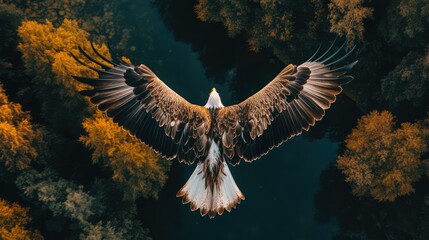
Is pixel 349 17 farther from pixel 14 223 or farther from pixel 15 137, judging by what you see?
pixel 14 223

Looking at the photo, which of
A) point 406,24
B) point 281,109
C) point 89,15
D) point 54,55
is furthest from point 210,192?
point 89,15

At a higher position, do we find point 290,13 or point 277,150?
point 290,13

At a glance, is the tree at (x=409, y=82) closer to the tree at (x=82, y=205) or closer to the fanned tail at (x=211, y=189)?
the fanned tail at (x=211, y=189)

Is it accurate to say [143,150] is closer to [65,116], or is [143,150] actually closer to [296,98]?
[65,116]

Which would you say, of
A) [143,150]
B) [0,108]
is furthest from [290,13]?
[0,108]

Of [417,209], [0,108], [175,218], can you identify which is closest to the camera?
[0,108]

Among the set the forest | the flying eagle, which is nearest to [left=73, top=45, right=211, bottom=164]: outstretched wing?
the flying eagle
